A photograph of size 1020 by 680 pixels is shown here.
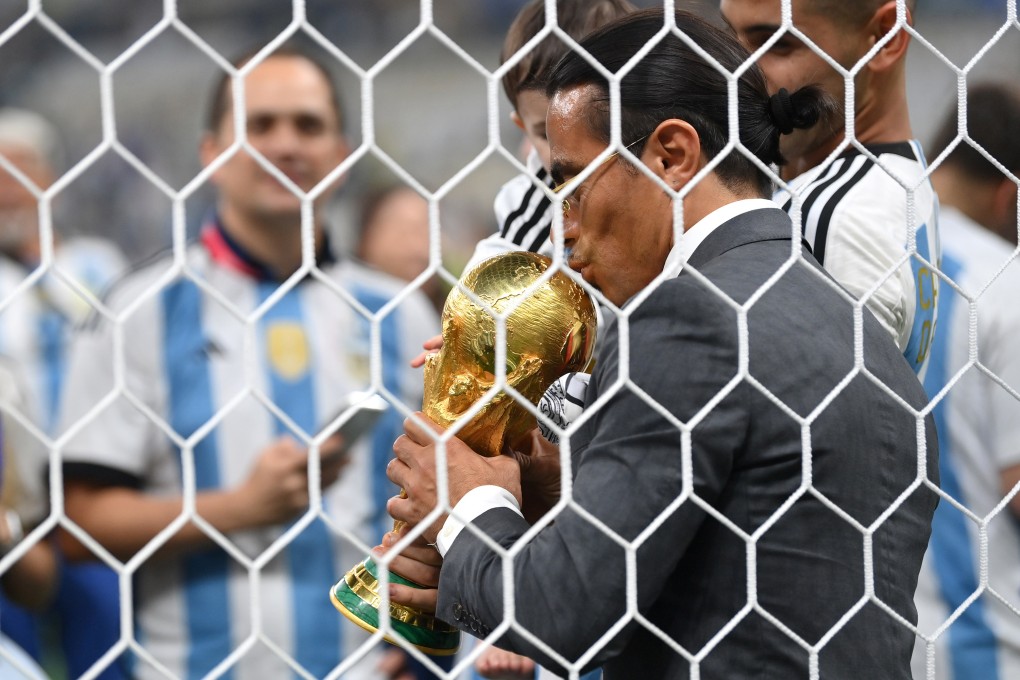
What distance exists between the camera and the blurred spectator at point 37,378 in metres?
1.35

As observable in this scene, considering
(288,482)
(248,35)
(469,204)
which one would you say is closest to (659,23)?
(288,482)

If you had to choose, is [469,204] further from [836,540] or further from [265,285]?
[836,540]

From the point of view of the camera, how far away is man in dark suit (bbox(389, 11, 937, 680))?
74 centimetres

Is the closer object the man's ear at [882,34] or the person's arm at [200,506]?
the man's ear at [882,34]

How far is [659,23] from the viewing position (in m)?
0.87

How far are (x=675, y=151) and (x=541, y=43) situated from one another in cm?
52

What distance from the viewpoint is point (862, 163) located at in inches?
41.2

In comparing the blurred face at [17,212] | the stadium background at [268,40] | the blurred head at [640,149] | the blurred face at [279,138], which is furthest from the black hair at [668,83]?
the stadium background at [268,40]

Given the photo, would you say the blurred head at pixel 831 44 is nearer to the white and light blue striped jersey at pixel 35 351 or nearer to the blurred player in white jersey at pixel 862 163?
the blurred player in white jersey at pixel 862 163

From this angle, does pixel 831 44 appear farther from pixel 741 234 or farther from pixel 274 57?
pixel 274 57

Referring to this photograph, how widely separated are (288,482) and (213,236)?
337mm

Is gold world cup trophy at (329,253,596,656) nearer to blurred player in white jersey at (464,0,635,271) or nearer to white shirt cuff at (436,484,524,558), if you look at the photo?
white shirt cuff at (436,484,524,558)

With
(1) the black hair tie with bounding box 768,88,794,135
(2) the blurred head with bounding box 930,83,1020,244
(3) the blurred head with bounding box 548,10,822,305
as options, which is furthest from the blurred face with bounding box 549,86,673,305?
(2) the blurred head with bounding box 930,83,1020,244

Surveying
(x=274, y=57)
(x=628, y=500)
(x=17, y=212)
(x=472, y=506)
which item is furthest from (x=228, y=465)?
(x=17, y=212)
